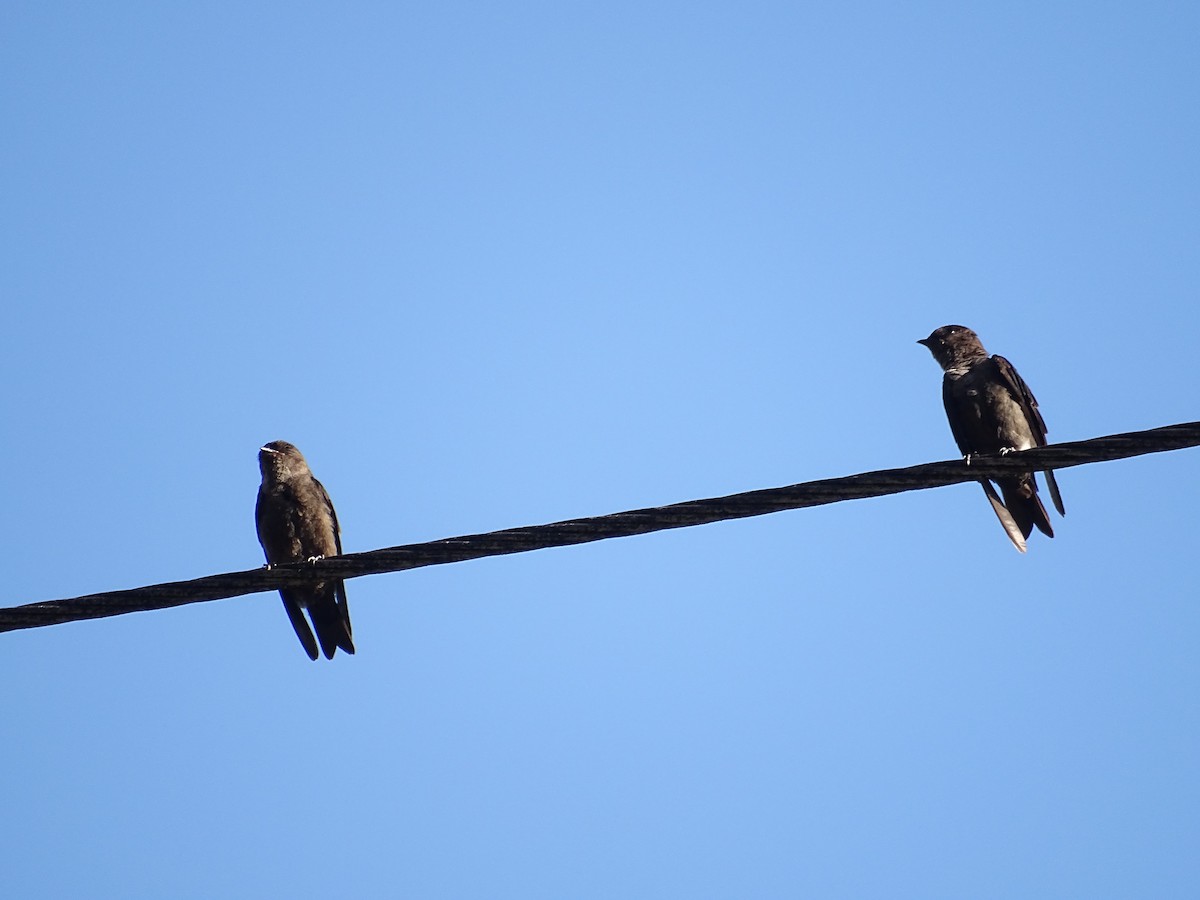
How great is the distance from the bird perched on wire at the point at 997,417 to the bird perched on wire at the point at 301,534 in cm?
393

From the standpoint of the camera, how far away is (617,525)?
4.27 meters

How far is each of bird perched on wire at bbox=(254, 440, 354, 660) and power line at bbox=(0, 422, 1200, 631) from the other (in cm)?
331

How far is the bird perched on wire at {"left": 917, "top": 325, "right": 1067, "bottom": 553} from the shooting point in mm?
7516

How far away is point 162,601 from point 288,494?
12.9 feet

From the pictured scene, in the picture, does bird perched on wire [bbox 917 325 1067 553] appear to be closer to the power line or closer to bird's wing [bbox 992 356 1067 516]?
bird's wing [bbox 992 356 1067 516]

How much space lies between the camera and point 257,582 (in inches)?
182

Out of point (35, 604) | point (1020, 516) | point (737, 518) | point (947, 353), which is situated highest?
point (947, 353)

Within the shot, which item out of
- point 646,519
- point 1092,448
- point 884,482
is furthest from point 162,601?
point 1092,448

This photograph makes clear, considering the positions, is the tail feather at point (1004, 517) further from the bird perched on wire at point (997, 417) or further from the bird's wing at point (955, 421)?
the bird's wing at point (955, 421)

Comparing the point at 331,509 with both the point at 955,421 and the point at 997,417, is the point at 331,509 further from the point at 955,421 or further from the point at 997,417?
the point at 997,417

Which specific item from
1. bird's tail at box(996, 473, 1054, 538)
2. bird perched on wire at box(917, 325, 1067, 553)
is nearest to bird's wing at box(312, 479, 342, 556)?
bird perched on wire at box(917, 325, 1067, 553)

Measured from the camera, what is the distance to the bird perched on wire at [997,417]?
752cm

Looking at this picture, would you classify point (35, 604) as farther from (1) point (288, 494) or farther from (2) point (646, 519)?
(1) point (288, 494)

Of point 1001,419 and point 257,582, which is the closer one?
point 257,582
